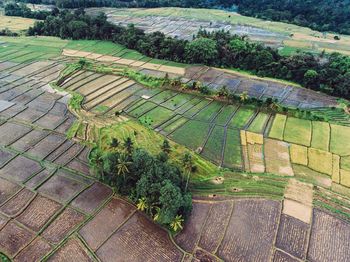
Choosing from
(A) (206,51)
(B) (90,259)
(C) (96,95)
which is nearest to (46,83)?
(C) (96,95)

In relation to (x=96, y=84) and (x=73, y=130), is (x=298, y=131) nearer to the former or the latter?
(x=73, y=130)

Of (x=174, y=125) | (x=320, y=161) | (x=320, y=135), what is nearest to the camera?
(x=320, y=161)

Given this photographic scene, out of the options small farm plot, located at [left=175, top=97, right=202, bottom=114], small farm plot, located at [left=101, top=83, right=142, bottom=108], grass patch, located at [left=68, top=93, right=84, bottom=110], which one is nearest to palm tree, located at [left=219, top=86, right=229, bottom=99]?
small farm plot, located at [left=175, top=97, right=202, bottom=114]

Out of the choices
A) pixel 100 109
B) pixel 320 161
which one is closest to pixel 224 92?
pixel 320 161

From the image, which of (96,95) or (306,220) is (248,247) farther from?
(96,95)

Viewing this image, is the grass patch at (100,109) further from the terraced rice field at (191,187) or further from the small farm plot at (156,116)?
the small farm plot at (156,116)

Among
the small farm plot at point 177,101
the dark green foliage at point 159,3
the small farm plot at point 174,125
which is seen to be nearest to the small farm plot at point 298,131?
the small farm plot at point 174,125
